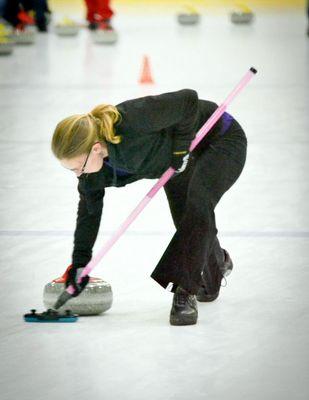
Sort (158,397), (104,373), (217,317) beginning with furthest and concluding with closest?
(217,317)
(104,373)
(158,397)

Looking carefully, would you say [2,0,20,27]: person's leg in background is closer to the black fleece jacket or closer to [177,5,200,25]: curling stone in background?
[177,5,200,25]: curling stone in background

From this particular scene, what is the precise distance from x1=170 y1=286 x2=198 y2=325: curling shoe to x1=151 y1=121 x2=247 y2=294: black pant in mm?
37

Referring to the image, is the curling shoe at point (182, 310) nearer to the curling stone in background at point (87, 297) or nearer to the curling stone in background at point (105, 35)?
the curling stone in background at point (87, 297)

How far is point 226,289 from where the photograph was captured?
4.31 meters

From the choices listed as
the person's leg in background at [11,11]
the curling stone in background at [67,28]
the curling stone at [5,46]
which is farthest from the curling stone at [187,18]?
the curling stone at [5,46]

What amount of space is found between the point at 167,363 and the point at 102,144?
0.76 meters

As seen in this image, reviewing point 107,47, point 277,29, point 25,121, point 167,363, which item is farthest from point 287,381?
point 277,29

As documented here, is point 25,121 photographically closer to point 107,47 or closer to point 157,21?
point 107,47

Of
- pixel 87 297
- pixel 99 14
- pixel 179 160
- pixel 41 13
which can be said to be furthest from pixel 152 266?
pixel 41 13

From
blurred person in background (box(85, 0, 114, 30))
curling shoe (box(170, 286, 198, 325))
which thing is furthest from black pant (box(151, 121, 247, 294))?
blurred person in background (box(85, 0, 114, 30))

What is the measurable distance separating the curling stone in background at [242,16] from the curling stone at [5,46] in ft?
12.5

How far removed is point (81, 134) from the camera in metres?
3.49

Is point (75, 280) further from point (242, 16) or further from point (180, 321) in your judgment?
point (242, 16)

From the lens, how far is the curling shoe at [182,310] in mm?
3867
